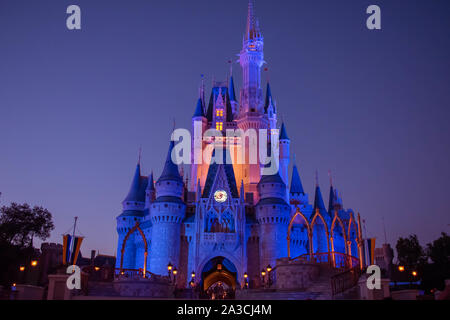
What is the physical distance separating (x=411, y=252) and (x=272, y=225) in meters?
20.7

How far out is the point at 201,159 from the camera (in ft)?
224

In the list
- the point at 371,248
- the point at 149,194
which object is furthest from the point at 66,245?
the point at 149,194

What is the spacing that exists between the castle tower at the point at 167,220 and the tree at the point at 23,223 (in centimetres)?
1308

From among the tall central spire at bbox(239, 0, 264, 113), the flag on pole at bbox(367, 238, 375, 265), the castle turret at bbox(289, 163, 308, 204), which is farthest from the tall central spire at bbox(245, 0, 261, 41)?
the flag on pole at bbox(367, 238, 375, 265)

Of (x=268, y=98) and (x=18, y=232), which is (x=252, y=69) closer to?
(x=268, y=98)

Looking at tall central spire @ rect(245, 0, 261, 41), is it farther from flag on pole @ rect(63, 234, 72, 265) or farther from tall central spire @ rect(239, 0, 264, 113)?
flag on pole @ rect(63, 234, 72, 265)

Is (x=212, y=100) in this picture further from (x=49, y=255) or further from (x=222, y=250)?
(x=49, y=255)

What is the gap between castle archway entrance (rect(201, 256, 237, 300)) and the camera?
56406 millimetres

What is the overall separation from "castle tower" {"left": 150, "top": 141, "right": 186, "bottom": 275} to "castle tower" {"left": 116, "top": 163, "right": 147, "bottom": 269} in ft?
22.3

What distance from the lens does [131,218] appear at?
61.3 meters

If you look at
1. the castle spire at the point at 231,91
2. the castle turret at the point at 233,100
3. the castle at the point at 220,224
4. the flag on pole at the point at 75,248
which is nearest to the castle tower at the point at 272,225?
the castle at the point at 220,224

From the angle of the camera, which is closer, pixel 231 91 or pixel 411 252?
pixel 411 252

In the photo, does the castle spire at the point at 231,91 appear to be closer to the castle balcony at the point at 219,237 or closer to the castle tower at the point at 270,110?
the castle tower at the point at 270,110
